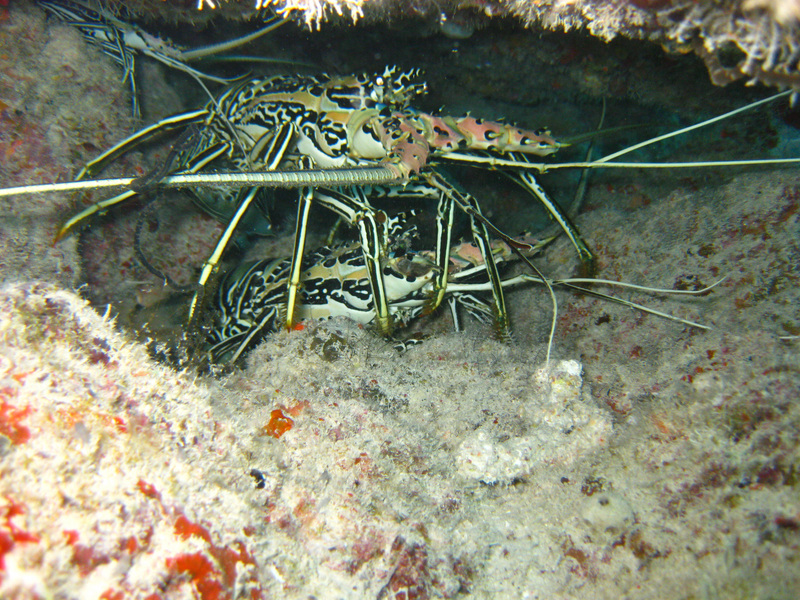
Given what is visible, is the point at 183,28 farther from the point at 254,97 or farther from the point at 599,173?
the point at 599,173

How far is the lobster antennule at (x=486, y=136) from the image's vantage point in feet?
7.99

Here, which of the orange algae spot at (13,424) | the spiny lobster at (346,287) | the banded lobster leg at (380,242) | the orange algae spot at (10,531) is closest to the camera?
the orange algae spot at (10,531)

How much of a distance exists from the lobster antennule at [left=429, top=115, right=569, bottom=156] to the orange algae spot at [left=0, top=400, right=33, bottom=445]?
2.29 metres

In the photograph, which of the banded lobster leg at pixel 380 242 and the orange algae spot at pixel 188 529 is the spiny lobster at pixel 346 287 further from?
the orange algae spot at pixel 188 529

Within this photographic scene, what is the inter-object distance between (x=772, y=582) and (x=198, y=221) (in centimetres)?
417

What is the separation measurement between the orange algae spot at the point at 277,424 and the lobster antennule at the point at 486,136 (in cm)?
185

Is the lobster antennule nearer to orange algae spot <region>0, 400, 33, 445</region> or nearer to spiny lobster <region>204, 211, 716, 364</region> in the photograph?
spiny lobster <region>204, 211, 716, 364</region>

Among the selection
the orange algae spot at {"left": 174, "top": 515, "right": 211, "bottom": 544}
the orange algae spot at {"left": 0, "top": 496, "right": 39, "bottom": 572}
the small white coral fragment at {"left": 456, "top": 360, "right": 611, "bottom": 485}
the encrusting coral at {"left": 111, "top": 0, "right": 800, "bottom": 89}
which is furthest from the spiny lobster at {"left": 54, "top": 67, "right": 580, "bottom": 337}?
the orange algae spot at {"left": 0, "top": 496, "right": 39, "bottom": 572}

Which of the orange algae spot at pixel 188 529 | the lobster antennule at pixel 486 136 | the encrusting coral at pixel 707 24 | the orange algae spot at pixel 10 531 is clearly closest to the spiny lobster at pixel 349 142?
the lobster antennule at pixel 486 136

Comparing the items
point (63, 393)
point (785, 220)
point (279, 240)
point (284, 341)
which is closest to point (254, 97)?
point (279, 240)

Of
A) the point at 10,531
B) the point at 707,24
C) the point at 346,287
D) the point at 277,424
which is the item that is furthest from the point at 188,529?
the point at 346,287

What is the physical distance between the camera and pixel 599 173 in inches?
134

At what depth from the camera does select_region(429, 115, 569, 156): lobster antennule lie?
244cm

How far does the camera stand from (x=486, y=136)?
2453 millimetres
